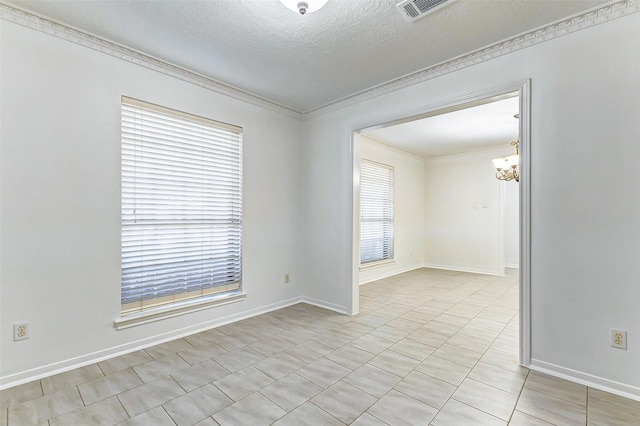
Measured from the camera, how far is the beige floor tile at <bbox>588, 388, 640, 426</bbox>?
179 centimetres

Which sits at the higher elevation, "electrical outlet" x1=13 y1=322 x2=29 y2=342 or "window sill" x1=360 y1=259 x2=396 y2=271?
"electrical outlet" x1=13 y1=322 x2=29 y2=342

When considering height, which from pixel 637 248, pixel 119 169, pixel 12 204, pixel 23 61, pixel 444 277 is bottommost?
pixel 444 277

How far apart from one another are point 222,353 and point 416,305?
2.67 metres

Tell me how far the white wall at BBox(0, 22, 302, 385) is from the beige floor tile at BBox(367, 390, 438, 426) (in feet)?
7.07

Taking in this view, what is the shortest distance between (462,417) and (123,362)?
2628 mm

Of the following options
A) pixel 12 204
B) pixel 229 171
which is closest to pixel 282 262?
pixel 229 171

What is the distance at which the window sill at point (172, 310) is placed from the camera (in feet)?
8.79

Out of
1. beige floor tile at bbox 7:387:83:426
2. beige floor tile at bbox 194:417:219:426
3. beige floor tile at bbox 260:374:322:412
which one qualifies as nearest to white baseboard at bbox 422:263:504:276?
beige floor tile at bbox 260:374:322:412

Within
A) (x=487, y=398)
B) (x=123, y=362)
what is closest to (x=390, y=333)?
(x=487, y=398)

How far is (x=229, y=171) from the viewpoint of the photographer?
3.51 metres

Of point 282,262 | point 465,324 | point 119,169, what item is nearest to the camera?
point 119,169

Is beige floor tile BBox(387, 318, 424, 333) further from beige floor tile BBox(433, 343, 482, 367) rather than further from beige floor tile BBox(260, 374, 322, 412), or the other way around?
beige floor tile BBox(260, 374, 322, 412)

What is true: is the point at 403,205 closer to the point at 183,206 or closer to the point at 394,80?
the point at 394,80

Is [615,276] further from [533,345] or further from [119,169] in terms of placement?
[119,169]
